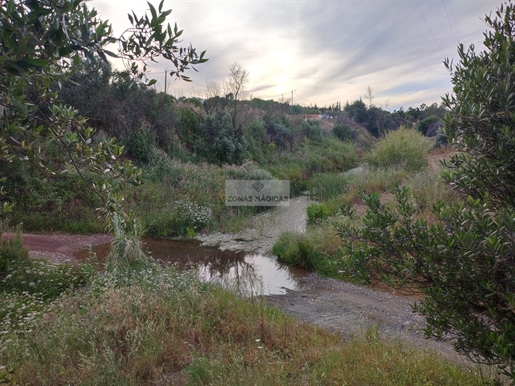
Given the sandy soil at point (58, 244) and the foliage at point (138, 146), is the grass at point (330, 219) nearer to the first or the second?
the sandy soil at point (58, 244)

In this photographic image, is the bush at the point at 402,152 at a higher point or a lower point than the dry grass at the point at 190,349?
higher

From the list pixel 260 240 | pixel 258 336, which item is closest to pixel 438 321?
pixel 258 336

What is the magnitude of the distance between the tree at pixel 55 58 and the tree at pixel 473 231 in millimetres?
1354

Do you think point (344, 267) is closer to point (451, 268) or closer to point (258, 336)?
point (451, 268)

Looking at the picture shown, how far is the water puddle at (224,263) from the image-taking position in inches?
287

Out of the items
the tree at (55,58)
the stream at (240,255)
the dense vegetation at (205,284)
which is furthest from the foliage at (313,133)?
the tree at (55,58)

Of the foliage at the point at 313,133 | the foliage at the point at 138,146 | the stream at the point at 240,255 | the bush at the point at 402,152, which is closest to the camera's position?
the stream at the point at 240,255

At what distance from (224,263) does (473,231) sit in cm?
714

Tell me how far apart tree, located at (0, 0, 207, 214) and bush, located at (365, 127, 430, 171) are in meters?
15.8

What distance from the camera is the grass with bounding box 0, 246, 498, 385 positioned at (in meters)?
2.88

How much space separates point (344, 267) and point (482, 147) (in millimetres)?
940

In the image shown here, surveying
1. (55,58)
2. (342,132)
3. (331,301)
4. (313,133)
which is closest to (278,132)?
(313,133)

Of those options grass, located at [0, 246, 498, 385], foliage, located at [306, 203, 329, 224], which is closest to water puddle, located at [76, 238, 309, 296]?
foliage, located at [306, 203, 329, 224]

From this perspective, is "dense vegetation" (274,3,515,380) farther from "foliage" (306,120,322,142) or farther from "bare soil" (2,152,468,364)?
"foliage" (306,120,322,142)
